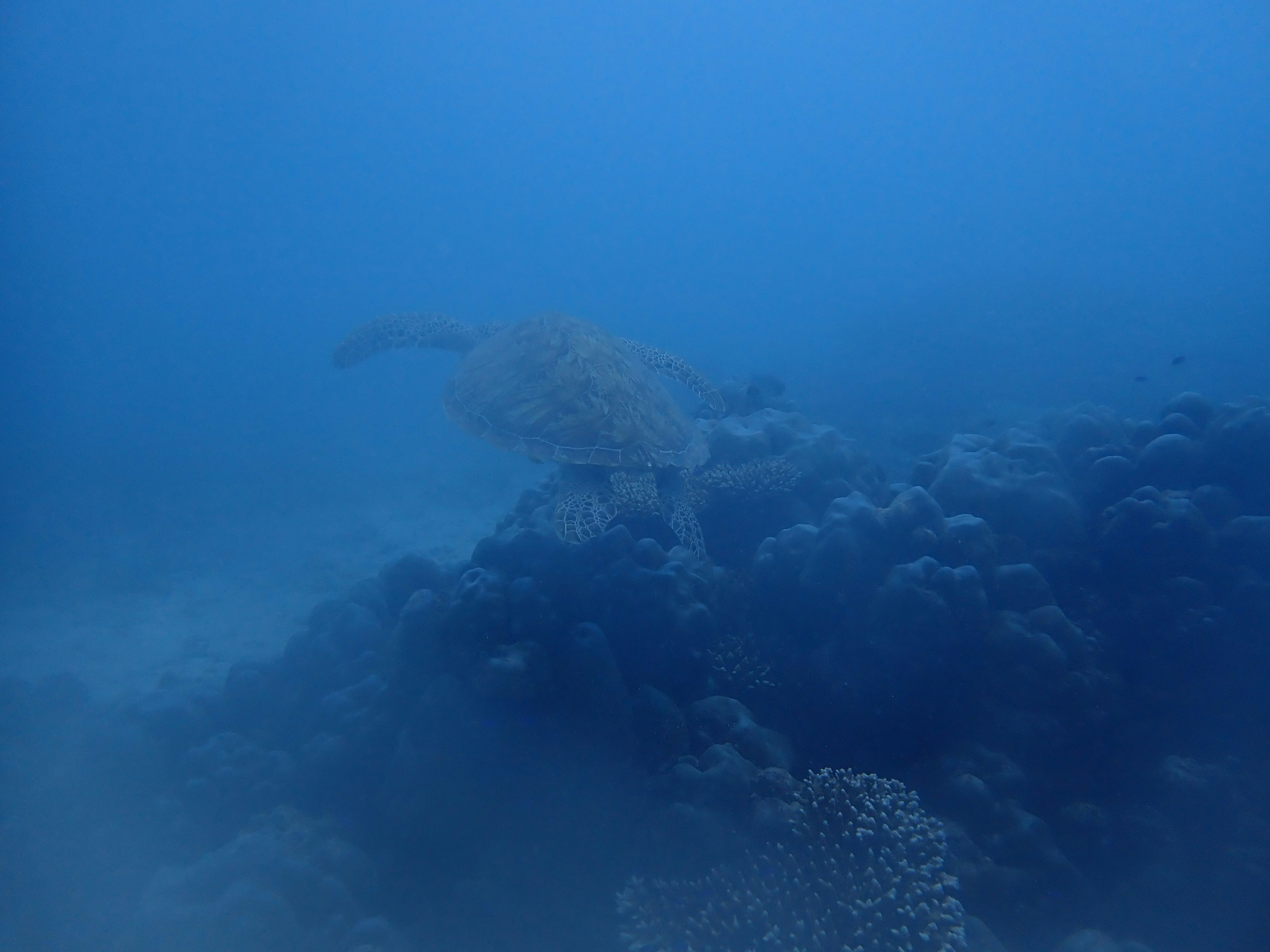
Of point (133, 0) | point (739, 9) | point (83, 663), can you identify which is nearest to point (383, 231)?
point (133, 0)

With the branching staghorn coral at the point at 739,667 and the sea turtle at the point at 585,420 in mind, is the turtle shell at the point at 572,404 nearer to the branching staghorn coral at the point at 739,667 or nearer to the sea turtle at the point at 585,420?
the sea turtle at the point at 585,420

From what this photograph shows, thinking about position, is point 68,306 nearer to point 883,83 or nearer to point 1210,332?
point 1210,332

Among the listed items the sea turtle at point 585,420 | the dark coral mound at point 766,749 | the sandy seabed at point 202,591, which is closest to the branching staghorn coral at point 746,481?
the sea turtle at point 585,420

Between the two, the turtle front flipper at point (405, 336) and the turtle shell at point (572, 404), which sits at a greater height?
the turtle front flipper at point (405, 336)

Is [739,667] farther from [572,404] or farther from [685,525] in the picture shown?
[572,404]

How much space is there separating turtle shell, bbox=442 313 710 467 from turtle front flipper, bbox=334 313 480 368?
137 inches

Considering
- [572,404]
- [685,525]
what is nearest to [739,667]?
[685,525]

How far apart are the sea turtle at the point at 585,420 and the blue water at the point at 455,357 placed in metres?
1.18

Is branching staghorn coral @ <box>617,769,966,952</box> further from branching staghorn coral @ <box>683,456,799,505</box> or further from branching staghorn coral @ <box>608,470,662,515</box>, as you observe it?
branching staghorn coral @ <box>683,456,799,505</box>

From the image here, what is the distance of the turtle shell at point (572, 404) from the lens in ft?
21.1

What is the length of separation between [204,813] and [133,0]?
353 ft

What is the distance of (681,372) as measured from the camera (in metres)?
9.83

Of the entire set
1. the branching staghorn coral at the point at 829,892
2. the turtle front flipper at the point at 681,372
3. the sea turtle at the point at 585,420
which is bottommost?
the branching staghorn coral at the point at 829,892

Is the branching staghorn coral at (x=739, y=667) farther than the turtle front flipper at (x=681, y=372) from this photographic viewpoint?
No
